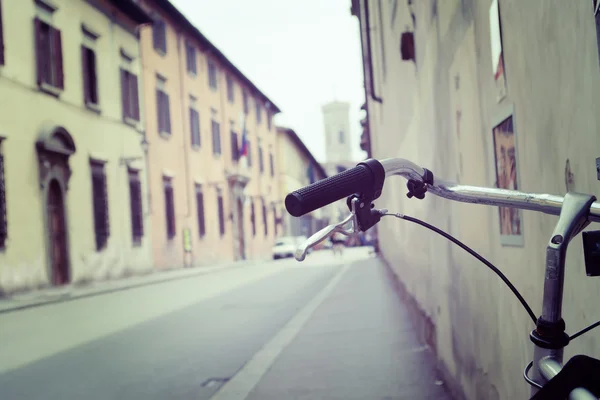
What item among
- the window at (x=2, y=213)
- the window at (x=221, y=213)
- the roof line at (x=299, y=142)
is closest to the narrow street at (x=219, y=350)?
the window at (x=2, y=213)

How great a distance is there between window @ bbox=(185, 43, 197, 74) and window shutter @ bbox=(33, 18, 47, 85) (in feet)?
39.7

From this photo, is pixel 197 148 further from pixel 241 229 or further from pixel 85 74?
pixel 85 74

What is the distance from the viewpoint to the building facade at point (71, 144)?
1513cm

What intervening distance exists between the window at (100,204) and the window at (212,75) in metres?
12.7

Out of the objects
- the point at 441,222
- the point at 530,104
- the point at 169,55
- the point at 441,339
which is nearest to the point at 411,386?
the point at 441,339

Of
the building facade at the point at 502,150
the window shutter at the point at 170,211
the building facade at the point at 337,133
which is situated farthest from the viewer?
the building facade at the point at 337,133

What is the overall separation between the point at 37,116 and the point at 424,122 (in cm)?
1227

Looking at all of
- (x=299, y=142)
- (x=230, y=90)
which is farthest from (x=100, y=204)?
(x=299, y=142)

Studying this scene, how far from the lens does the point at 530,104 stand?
2.54 metres

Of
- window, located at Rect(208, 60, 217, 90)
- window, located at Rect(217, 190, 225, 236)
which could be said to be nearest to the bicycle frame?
window, located at Rect(208, 60, 217, 90)

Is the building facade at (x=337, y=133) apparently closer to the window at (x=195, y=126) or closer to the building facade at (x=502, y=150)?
the window at (x=195, y=126)

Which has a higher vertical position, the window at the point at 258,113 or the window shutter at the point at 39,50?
the window at the point at 258,113

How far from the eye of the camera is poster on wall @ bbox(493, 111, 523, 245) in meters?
2.87

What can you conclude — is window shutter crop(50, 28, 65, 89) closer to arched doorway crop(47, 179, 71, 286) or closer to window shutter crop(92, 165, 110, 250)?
arched doorway crop(47, 179, 71, 286)
